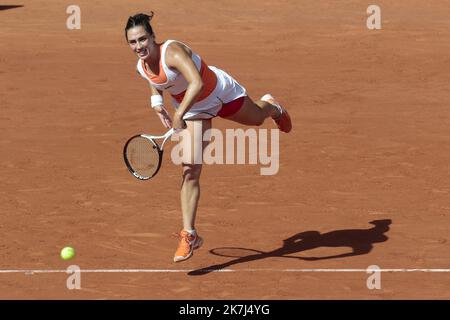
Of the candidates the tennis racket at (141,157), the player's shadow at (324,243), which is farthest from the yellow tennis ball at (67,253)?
the player's shadow at (324,243)

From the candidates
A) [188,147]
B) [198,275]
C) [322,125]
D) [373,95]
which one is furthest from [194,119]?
[373,95]

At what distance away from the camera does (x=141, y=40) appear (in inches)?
385

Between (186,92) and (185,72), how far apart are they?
173mm

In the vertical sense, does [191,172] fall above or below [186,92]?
below

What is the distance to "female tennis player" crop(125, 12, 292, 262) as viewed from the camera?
9750 mm

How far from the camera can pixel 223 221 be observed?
39.2 ft

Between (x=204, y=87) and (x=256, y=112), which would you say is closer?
(x=204, y=87)

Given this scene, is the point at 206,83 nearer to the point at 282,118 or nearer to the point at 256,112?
the point at 256,112

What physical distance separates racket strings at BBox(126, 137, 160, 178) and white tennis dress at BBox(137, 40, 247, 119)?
0.44 meters

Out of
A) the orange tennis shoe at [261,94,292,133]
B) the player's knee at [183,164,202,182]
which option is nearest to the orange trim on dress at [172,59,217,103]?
the player's knee at [183,164,202,182]

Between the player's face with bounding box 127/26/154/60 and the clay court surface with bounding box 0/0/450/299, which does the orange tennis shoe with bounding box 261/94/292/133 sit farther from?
the player's face with bounding box 127/26/154/60

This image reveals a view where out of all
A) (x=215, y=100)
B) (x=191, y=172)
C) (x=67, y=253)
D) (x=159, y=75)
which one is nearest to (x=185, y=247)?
(x=191, y=172)

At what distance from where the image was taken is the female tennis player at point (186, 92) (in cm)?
975

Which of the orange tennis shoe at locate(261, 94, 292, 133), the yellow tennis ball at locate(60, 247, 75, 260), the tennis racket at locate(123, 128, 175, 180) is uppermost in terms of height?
the orange tennis shoe at locate(261, 94, 292, 133)
